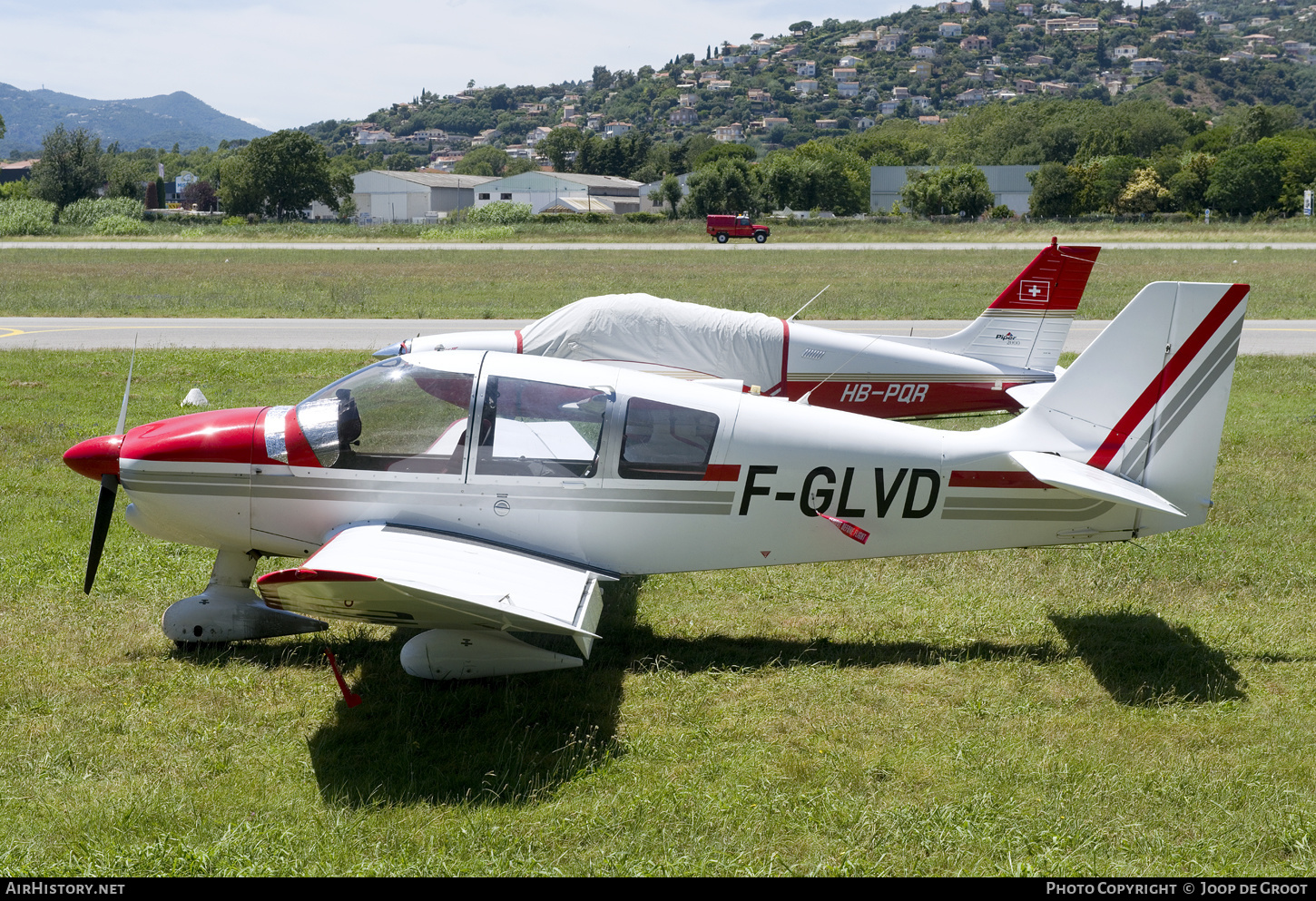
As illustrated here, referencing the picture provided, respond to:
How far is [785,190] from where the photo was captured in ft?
320

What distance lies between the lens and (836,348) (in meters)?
10.3

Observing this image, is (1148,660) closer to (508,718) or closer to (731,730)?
(731,730)

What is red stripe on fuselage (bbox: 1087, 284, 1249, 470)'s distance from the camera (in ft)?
21.1

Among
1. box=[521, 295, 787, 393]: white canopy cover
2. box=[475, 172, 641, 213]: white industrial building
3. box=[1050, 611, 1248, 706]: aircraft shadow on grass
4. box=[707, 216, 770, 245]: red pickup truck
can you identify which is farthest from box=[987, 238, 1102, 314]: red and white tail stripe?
box=[475, 172, 641, 213]: white industrial building

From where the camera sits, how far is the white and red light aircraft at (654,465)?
6.39 meters

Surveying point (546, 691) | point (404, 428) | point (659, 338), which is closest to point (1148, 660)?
point (546, 691)

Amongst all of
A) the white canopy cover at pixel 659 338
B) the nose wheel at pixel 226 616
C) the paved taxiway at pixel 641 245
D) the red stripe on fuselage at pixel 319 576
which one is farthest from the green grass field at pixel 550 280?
the red stripe on fuselage at pixel 319 576

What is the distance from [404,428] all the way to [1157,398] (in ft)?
16.0

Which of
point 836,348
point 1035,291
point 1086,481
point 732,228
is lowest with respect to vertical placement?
point 1086,481

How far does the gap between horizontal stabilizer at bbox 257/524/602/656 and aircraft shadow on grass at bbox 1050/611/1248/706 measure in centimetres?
335

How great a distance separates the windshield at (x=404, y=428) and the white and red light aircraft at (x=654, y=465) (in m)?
0.01

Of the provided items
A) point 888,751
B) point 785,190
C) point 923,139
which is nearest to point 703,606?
point 888,751

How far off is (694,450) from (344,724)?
2651mm
